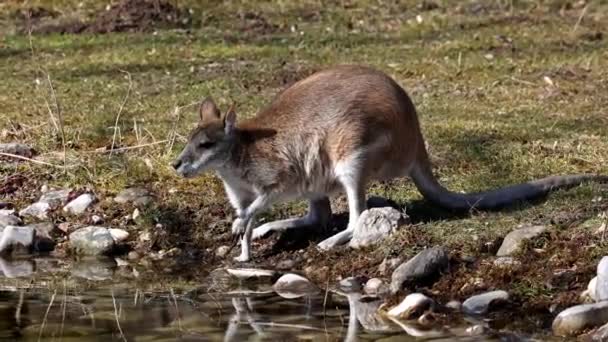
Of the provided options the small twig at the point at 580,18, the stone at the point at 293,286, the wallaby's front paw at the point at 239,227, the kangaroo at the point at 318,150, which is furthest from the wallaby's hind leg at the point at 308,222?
the small twig at the point at 580,18

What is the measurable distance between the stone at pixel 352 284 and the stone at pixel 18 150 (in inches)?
105

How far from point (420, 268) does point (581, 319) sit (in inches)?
37.0

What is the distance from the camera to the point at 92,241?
6.89m

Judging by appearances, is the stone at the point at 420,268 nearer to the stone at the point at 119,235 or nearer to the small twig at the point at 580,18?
the stone at the point at 119,235

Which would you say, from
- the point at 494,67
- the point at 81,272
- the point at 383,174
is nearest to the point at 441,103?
the point at 494,67

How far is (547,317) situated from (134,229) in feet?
8.51

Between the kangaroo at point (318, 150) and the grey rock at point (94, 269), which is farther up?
the kangaroo at point (318, 150)

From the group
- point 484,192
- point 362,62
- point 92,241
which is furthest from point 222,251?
point 362,62

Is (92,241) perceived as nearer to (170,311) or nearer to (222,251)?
(222,251)

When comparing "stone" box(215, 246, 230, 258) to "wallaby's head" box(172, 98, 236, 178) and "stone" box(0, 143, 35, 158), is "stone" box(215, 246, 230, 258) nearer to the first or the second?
"wallaby's head" box(172, 98, 236, 178)

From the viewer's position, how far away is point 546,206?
6.57 metres

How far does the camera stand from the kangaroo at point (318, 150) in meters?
6.46

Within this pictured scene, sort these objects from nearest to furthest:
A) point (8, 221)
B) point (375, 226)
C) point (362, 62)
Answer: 1. point (375, 226)
2. point (8, 221)
3. point (362, 62)

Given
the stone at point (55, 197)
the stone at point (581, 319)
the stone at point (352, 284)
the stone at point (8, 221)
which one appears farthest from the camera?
the stone at point (55, 197)
